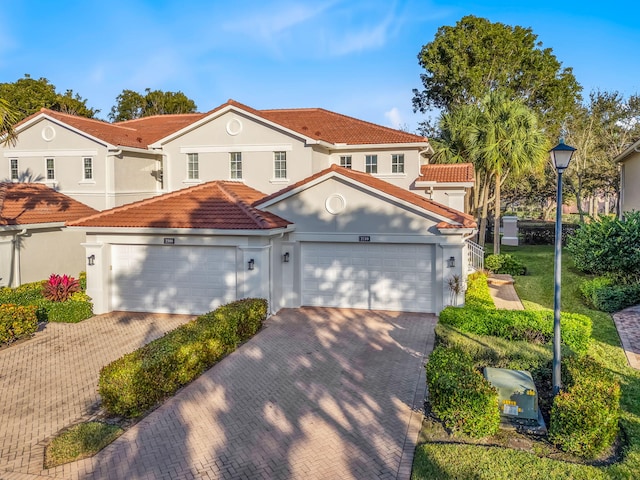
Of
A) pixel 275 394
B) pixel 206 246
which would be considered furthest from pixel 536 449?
pixel 206 246

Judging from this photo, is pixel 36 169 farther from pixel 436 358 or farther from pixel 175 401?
pixel 436 358

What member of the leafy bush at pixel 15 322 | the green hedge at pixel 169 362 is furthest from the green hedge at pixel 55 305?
the green hedge at pixel 169 362

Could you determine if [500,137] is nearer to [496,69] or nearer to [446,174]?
[446,174]

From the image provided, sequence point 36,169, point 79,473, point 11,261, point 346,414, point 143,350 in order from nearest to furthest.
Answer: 1. point 79,473
2. point 346,414
3. point 143,350
4. point 11,261
5. point 36,169

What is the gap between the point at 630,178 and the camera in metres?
26.1

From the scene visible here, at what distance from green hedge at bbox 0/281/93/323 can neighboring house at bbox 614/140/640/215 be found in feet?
76.6

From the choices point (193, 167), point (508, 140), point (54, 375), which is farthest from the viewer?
point (508, 140)

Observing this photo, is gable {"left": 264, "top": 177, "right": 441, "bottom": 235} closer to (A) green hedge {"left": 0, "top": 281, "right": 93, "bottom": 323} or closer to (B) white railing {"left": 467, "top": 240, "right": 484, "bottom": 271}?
(A) green hedge {"left": 0, "top": 281, "right": 93, "bottom": 323}

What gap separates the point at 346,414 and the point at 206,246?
8696mm

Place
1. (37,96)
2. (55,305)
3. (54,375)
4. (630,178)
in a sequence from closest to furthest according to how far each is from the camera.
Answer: (54,375), (55,305), (630,178), (37,96)

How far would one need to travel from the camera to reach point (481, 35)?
38.3 meters

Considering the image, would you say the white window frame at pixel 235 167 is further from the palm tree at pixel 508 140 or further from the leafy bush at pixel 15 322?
the palm tree at pixel 508 140

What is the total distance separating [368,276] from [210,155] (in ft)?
31.3

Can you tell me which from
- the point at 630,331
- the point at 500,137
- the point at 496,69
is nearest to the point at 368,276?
the point at 630,331
